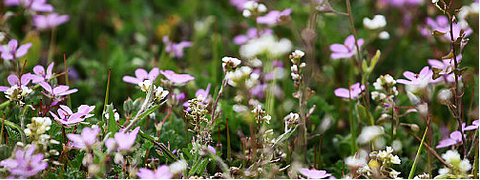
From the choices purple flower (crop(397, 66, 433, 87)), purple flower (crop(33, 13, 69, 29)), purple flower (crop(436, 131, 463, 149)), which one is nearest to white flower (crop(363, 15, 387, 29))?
purple flower (crop(397, 66, 433, 87))

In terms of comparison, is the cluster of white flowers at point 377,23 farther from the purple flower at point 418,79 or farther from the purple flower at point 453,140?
the purple flower at point 453,140

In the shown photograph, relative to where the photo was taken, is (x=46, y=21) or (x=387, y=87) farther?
(x=46, y=21)

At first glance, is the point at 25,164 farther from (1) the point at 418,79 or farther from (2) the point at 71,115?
(1) the point at 418,79

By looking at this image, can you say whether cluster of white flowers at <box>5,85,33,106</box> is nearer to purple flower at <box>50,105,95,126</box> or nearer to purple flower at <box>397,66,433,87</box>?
purple flower at <box>50,105,95,126</box>

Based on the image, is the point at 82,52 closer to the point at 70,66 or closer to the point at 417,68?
the point at 70,66

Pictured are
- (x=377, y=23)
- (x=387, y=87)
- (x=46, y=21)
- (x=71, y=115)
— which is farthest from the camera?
(x=46, y=21)

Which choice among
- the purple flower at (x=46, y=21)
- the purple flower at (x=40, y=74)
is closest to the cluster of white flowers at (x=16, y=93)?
the purple flower at (x=40, y=74)

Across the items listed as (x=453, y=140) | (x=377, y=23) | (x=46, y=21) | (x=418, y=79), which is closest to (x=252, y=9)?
(x=377, y=23)

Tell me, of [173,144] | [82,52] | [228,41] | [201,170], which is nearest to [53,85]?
[173,144]
